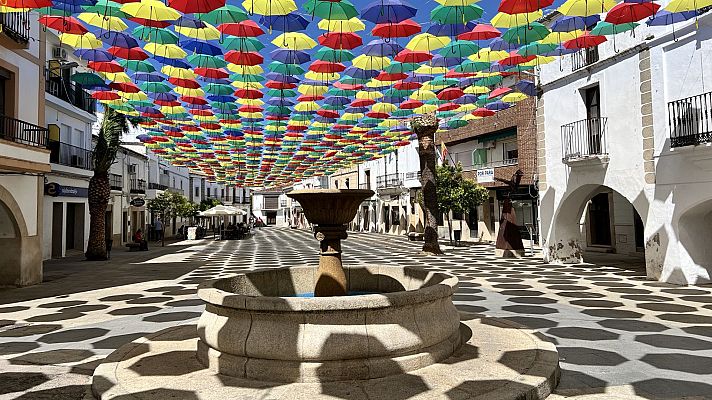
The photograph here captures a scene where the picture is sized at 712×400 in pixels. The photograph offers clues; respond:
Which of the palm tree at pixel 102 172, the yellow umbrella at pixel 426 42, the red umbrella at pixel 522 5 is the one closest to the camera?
the red umbrella at pixel 522 5

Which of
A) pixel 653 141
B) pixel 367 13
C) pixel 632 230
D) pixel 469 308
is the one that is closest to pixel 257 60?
pixel 367 13

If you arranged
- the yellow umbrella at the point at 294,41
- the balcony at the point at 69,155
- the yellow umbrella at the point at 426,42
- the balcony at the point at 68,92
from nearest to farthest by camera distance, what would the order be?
the yellow umbrella at the point at 426,42 < the yellow umbrella at the point at 294,41 < the balcony at the point at 69,155 < the balcony at the point at 68,92

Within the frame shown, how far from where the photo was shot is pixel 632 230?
60.3 feet

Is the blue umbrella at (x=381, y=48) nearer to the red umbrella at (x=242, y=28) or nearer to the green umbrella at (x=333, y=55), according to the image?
the green umbrella at (x=333, y=55)

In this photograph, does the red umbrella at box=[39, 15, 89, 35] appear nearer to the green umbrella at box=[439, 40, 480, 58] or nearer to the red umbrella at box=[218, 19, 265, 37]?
the red umbrella at box=[218, 19, 265, 37]

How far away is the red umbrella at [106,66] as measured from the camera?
11732 mm

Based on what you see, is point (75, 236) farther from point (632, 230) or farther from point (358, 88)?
point (632, 230)

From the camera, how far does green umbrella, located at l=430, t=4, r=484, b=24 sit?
28.7 ft

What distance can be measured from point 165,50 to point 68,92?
13.5 meters

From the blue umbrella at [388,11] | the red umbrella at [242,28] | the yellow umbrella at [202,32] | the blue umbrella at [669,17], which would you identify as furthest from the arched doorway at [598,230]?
the yellow umbrella at [202,32]

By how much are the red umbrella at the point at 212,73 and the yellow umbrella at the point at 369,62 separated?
12.5 ft

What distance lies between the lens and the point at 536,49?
1135 cm

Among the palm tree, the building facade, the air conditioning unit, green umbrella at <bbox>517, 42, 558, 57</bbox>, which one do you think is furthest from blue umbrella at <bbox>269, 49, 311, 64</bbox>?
the air conditioning unit

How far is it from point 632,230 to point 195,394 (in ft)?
62.9
